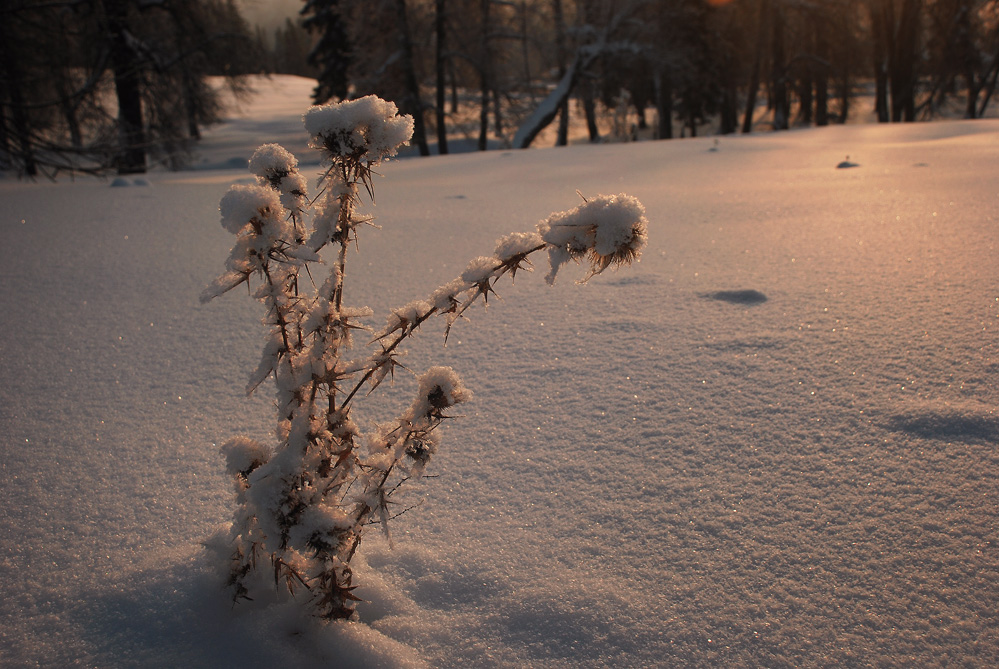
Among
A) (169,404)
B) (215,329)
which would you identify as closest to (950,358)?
(169,404)

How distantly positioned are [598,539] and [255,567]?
26.2 inches

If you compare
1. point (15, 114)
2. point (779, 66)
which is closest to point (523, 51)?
point (779, 66)

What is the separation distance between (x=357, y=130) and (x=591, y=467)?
964mm

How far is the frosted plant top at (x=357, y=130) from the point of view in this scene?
0.89 meters

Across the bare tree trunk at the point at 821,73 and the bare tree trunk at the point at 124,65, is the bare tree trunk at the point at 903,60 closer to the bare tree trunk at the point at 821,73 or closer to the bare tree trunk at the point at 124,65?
the bare tree trunk at the point at 821,73

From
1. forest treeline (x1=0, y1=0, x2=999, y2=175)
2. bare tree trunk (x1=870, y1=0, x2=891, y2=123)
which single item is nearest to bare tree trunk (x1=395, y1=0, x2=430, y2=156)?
forest treeline (x1=0, y1=0, x2=999, y2=175)

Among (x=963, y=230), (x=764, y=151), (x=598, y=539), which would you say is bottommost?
(x=598, y=539)

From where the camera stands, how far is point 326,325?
1011 mm

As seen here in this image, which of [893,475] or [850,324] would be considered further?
[850,324]

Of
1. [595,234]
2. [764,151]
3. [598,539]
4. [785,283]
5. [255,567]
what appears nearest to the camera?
[595,234]

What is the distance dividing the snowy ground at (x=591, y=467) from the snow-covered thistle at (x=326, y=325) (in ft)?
0.65

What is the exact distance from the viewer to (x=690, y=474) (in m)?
1.45

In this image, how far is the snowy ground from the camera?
1.07 m

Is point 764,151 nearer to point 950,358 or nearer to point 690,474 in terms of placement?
point 950,358
